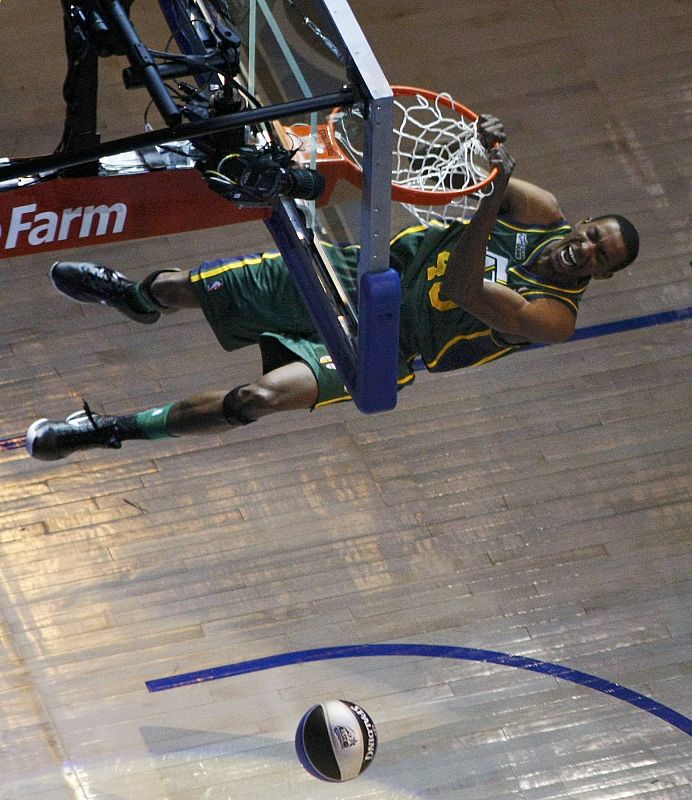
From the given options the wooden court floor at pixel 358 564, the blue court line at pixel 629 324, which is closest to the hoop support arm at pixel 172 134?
the wooden court floor at pixel 358 564

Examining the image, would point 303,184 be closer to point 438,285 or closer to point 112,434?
point 438,285

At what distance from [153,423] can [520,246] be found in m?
1.62

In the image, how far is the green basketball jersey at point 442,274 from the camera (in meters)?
4.89

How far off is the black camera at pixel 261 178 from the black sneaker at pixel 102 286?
1.39m

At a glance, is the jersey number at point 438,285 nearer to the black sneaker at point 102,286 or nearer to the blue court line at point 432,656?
the black sneaker at point 102,286

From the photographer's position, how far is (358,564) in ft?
17.9

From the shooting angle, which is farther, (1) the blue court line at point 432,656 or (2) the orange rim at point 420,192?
(1) the blue court line at point 432,656

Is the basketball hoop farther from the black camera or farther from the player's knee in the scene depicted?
the player's knee

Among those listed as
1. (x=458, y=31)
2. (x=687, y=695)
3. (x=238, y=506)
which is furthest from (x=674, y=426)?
(x=458, y=31)

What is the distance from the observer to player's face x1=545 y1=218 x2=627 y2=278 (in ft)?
15.7

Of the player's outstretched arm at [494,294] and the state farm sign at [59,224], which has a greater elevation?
the state farm sign at [59,224]

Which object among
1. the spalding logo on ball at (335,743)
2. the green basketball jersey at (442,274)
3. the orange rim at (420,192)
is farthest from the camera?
the green basketball jersey at (442,274)

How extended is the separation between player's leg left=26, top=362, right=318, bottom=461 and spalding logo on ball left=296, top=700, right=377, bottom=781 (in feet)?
3.90

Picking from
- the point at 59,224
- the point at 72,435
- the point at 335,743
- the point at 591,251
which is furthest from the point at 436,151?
the point at 335,743
